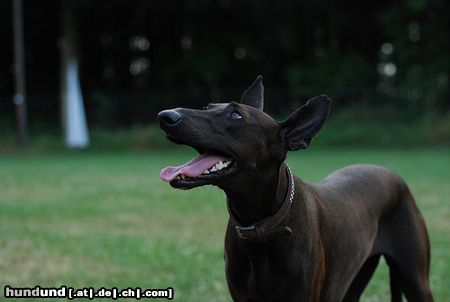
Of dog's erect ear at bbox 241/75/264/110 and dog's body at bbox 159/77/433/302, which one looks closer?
dog's body at bbox 159/77/433/302

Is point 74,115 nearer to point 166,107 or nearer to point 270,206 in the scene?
point 166,107

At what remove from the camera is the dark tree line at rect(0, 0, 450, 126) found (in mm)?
30344

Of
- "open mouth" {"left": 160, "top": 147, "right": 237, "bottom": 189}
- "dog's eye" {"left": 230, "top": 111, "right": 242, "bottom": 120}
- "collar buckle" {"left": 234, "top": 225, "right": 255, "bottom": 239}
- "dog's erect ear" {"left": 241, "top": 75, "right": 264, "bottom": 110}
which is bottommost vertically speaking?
"collar buckle" {"left": 234, "top": 225, "right": 255, "bottom": 239}

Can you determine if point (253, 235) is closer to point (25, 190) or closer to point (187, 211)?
point (187, 211)

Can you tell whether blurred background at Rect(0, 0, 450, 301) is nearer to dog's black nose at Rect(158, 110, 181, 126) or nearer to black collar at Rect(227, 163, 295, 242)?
black collar at Rect(227, 163, 295, 242)

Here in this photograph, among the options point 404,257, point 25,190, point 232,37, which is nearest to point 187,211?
point 25,190

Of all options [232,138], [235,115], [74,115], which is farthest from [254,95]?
[74,115]

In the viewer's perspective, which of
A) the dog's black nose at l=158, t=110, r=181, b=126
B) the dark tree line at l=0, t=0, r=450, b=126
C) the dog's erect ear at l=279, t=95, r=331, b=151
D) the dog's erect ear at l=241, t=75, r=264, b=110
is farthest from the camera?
the dark tree line at l=0, t=0, r=450, b=126

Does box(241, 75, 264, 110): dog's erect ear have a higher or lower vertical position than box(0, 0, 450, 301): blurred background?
higher

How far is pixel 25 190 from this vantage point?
14.1 m

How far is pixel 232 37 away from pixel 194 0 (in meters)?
3.55

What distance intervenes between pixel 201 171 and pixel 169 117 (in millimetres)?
314

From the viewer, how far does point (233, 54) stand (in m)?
35.6

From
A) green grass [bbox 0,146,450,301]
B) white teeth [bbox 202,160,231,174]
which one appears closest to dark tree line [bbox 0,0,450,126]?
green grass [bbox 0,146,450,301]
